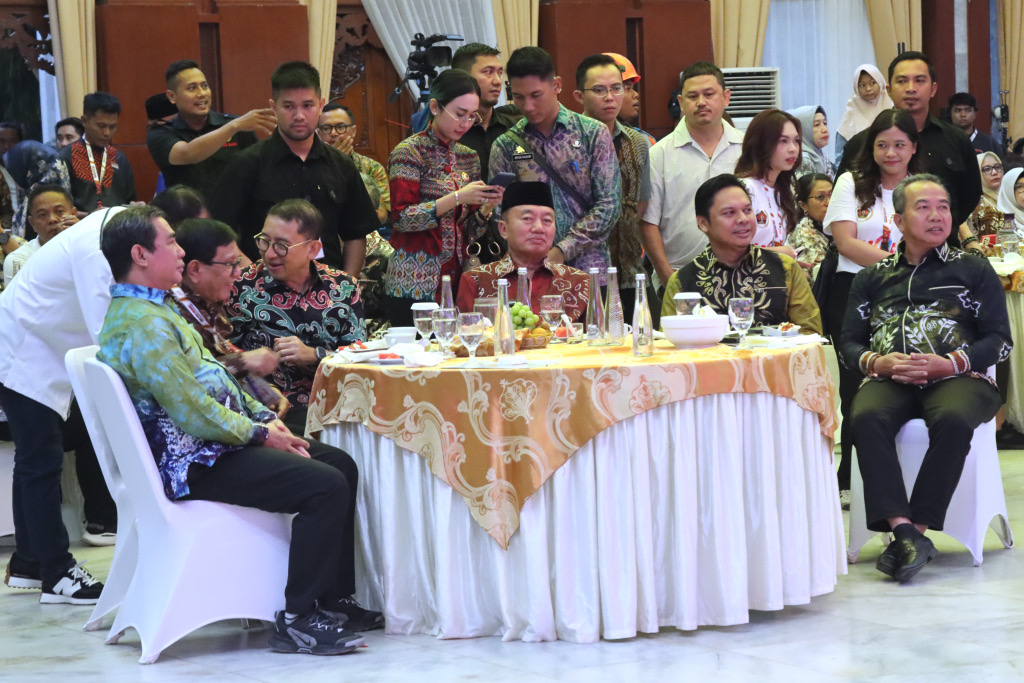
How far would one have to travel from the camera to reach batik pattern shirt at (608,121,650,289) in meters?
5.16

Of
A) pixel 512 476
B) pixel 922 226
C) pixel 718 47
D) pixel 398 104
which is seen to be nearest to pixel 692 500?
pixel 512 476

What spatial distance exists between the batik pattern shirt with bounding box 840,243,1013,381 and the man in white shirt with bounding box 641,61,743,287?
1.11m

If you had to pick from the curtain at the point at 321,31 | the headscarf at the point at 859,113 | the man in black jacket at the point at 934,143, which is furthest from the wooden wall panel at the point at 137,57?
the man in black jacket at the point at 934,143

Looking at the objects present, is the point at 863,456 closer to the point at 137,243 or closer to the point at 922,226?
the point at 922,226

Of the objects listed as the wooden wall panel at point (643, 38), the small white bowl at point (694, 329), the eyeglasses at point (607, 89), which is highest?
the wooden wall panel at point (643, 38)

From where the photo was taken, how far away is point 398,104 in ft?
30.2

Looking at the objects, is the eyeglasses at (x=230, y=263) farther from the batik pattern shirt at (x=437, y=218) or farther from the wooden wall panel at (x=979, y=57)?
the wooden wall panel at (x=979, y=57)

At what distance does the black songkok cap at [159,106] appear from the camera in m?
5.30

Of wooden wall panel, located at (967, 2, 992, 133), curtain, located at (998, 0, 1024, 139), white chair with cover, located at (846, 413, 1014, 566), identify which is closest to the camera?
white chair with cover, located at (846, 413, 1014, 566)

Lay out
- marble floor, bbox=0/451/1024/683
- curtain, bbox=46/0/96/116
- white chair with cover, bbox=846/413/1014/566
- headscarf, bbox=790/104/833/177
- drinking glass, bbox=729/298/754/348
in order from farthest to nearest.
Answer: headscarf, bbox=790/104/833/177
curtain, bbox=46/0/96/116
white chair with cover, bbox=846/413/1014/566
drinking glass, bbox=729/298/754/348
marble floor, bbox=0/451/1024/683

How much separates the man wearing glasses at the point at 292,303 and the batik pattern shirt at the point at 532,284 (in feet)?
1.44

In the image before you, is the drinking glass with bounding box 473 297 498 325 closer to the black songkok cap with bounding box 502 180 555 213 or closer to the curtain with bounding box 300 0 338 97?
the black songkok cap with bounding box 502 180 555 213

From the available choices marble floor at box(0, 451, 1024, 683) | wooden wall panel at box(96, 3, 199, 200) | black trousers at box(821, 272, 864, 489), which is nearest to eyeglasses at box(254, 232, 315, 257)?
marble floor at box(0, 451, 1024, 683)

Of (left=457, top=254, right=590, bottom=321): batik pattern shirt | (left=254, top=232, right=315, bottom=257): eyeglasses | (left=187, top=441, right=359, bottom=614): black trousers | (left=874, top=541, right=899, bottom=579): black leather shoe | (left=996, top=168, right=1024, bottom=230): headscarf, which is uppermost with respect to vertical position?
(left=996, top=168, right=1024, bottom=230): headscarf
